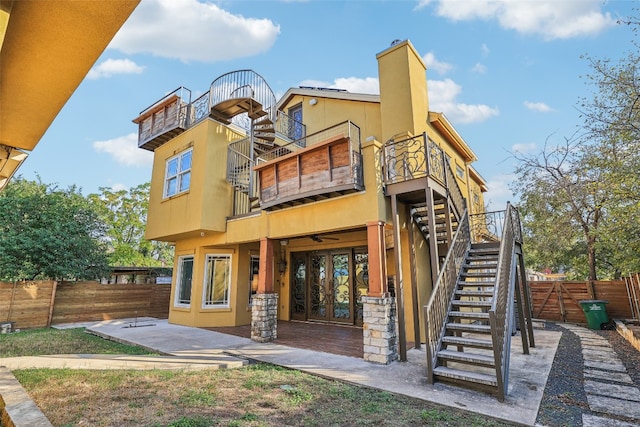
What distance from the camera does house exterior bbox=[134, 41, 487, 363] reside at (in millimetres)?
6426

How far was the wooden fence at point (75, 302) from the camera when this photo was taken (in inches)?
379

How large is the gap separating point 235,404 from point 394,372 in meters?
2.64

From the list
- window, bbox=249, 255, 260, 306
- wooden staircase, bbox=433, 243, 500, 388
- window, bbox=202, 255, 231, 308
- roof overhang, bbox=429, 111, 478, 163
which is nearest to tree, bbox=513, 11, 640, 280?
roof overhang, bbox=429, 111, 478, 163

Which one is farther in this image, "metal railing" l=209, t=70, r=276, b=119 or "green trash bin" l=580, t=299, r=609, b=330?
"green trash bin" l=580, t=299, r=609, b=330

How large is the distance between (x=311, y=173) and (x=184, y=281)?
6.92 meters

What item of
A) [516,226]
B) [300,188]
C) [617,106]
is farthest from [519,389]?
[617,106]

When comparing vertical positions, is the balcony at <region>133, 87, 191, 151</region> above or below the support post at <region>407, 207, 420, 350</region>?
above

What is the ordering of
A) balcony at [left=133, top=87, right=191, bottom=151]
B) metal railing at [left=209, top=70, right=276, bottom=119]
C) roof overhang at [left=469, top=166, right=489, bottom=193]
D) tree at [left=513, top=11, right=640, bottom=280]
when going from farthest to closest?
roof overhang at [left=469, top=166, right=489, bottom=193] → balcony at [left=133, top=87, right=191, bottom=151] → metal railing at [left=209, top=70, right=276, bottom=119] → tree at [left=513, top=11, right=640, bottom=280]

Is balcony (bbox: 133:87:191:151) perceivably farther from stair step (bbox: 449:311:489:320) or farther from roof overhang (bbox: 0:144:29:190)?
stair step (bbox: 449:311:489:320)

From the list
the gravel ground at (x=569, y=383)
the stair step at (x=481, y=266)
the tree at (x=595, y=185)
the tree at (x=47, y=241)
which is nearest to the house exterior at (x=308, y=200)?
the stair step at (x=481, y=266)

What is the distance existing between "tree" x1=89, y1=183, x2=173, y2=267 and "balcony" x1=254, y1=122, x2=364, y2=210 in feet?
52.2

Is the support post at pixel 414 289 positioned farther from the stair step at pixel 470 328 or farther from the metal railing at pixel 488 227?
the metal railing at pixel 488 227

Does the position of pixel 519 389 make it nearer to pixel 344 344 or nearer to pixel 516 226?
pixel 344 344

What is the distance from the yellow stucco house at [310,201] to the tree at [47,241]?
2966mm
